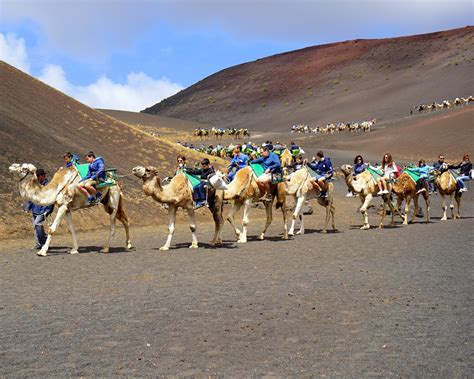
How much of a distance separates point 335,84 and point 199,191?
126402mm

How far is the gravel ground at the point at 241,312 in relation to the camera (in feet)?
23.2

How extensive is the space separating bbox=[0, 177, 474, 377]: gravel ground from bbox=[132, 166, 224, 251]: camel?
0.79 meters

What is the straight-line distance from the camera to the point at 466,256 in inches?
572

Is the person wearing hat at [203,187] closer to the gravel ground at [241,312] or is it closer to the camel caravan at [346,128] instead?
the gravel ground at [241,312]

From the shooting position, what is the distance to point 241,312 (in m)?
9.27

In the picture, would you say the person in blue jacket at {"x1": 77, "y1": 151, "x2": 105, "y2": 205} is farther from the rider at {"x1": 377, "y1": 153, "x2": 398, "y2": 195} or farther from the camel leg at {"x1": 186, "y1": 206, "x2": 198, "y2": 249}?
the rider at {"x1": 377, "y1": 153, "x2": 398, "y2": 195}

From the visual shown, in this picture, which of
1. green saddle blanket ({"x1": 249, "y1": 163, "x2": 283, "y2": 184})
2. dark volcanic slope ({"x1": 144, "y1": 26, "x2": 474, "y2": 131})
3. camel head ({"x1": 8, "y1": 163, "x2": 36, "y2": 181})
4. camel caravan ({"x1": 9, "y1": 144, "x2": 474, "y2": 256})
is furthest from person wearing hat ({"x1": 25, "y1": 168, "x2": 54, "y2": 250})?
dark volcanic slope ({"x1": 144, "y1": 26, "x2": 474, "y2": 131})

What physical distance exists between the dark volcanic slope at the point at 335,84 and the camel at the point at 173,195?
282 ft

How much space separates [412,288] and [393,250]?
4.61 m

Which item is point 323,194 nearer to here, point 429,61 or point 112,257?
point 112,257

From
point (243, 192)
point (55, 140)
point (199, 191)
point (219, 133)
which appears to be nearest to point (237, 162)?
point (243, 192)

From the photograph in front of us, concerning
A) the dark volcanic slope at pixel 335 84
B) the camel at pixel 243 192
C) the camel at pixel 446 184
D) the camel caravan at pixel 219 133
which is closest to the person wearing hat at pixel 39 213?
the camel at pixel 243 192

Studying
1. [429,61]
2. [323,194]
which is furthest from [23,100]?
[429,61]

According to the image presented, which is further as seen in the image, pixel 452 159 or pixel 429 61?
pixel 429 61
